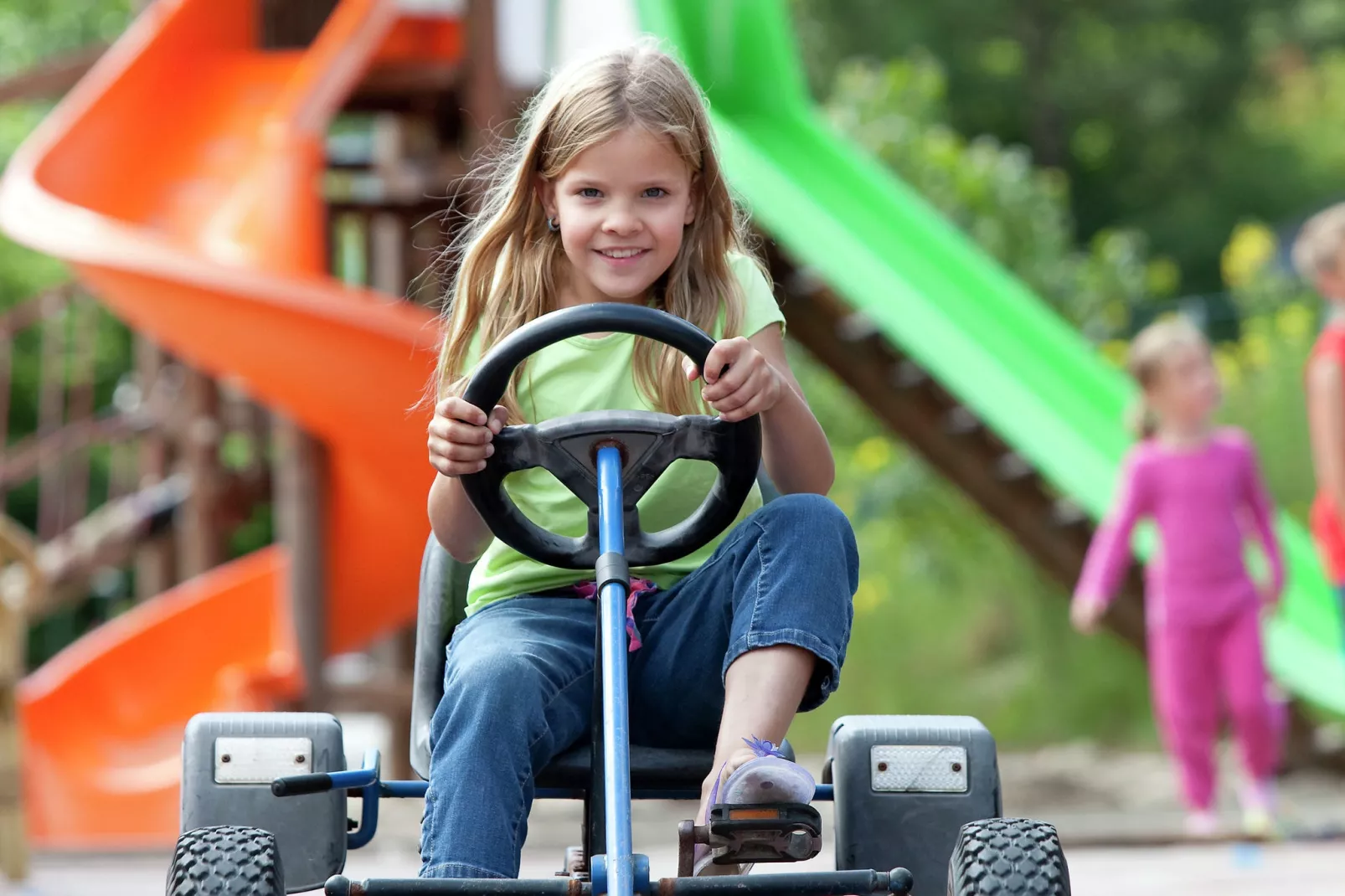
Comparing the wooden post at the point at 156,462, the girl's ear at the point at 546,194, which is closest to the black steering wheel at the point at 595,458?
the girl's ear at the point at 546,194

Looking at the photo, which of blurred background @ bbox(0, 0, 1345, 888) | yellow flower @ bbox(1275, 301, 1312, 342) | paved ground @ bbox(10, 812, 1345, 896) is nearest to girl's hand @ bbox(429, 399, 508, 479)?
blurred background @ bbox(0, 0, 1345, 888)

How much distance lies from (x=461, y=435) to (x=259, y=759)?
0.56 meters

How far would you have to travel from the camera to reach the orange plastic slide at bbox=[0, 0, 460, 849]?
5746mm

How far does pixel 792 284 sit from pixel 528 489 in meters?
5.03

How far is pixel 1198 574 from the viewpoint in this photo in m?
4.77

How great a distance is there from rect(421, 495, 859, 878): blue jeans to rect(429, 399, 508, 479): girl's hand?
0.20 m

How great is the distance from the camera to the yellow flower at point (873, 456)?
9172mm

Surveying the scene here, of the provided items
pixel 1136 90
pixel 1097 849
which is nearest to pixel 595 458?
pixel 1097 849

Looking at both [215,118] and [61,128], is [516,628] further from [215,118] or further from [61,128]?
[215,118]

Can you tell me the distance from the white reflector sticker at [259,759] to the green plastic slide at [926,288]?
3.88m

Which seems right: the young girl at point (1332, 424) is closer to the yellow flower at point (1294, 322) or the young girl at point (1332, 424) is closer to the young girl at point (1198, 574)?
the young girl at point (1198, 574)

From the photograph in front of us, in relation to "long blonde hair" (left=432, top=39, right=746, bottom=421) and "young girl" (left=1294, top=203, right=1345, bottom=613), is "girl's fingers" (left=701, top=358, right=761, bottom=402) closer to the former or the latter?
"long blonde hair" (left=432, top=39, right=746, bottom=421)

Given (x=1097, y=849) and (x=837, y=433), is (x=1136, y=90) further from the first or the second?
(x=1097, y=849)

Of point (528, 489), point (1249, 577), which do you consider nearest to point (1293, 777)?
point (1249, 577)
